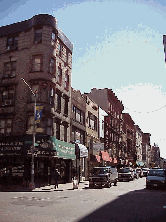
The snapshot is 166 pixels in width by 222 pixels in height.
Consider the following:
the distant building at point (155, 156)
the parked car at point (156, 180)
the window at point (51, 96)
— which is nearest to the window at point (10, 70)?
the window at point (51, 96)

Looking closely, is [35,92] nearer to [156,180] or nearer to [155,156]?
[156,180]

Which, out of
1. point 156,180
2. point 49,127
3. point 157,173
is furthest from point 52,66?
point 156,180

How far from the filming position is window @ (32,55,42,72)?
2917cm

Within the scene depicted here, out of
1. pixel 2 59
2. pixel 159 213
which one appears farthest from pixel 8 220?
pixel 2 59

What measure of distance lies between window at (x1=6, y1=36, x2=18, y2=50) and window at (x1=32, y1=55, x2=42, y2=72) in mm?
3250

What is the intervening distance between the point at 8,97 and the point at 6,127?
347cm

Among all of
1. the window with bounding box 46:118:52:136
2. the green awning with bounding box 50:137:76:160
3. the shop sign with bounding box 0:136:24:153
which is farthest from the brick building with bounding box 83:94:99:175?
the shop sign with bounding box 0:136:24:153

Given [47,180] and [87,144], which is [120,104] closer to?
[87,144]

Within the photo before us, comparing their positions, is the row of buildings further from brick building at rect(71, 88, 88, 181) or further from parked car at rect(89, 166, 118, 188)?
parked car at rect(89, 166, 118, 188)

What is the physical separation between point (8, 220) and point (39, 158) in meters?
19.6

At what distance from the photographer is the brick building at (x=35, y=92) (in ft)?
89.2

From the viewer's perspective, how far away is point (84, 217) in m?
9.34

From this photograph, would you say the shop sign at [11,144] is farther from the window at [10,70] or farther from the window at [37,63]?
the window at [37,63]

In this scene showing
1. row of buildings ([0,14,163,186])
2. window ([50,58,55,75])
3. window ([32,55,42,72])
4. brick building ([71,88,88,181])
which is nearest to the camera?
row of buildings ([0,14,163,186])
